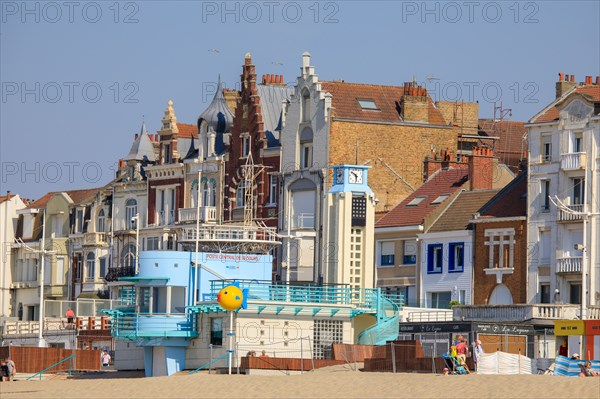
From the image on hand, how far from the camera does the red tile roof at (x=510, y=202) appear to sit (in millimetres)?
78875

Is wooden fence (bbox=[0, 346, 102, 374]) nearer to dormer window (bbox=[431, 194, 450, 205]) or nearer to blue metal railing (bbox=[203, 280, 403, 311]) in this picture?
blue metal railing (bbox=[203, 280, 403, 311])

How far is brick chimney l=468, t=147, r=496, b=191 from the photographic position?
84062mm

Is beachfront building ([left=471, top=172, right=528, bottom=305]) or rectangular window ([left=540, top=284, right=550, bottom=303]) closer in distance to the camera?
rectangular window ([left=540, top=284, right=550, bottom=303])

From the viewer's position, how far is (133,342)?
70562mm

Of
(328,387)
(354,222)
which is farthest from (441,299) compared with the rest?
(328,387)

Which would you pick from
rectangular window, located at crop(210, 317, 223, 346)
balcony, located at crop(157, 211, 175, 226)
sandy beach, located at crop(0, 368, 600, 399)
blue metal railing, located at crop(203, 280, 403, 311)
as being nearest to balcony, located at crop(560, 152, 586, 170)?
blue metal railing, located at crop(203, 280, 403, 311)

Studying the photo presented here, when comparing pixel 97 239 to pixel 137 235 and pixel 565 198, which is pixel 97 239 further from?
pixel 565 198

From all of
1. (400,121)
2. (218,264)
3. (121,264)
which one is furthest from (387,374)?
(121,264)

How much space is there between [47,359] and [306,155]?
2124 centimetres

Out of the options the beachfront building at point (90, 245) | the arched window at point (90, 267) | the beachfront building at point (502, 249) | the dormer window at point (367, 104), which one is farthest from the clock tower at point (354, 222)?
the arched window at point (90, 267)

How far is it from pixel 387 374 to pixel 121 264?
4639cm

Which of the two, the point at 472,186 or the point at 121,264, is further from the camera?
the point at 121,264

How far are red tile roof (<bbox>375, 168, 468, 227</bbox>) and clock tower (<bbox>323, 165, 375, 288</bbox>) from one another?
4528 millimetres

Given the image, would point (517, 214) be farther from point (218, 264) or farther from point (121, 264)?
point (121, 264)
